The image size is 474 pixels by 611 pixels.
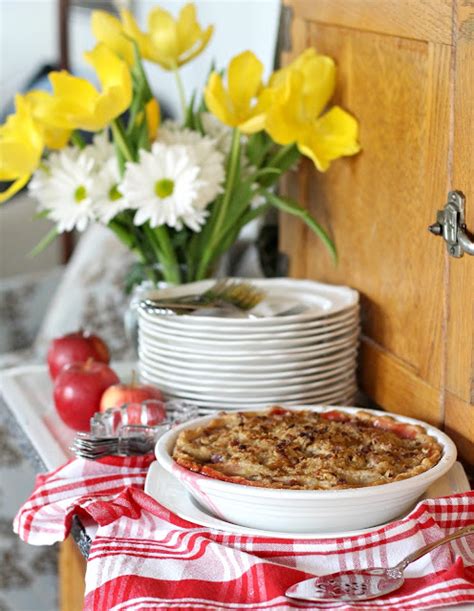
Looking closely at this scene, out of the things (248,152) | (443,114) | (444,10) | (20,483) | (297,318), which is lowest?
(20,483)

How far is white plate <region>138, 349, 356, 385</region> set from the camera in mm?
1285

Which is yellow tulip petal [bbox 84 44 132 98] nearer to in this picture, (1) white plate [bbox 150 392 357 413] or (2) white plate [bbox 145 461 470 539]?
(1) white plate [bbox 150 392 357 413]

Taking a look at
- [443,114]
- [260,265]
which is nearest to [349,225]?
[443,114]

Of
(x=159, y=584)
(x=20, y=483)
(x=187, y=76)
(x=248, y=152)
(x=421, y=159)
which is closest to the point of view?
(x=159, y=584)

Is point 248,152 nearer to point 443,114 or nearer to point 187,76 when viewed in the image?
point 443,114

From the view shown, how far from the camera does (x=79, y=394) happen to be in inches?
52.4

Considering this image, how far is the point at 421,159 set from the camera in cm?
120

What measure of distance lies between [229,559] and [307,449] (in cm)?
16

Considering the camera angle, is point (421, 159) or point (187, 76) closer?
point (421, 159)

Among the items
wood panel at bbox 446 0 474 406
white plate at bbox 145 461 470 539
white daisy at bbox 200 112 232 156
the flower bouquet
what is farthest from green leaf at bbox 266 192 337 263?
white plate at bbox 145 461 470 539

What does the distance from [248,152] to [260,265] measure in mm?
326

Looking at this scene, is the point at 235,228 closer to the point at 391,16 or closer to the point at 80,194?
the point at 80,194

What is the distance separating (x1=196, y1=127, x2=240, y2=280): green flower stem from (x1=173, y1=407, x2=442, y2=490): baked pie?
16.1 inches

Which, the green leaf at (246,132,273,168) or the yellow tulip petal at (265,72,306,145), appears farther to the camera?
the green leaf at (246,132,273,168)
